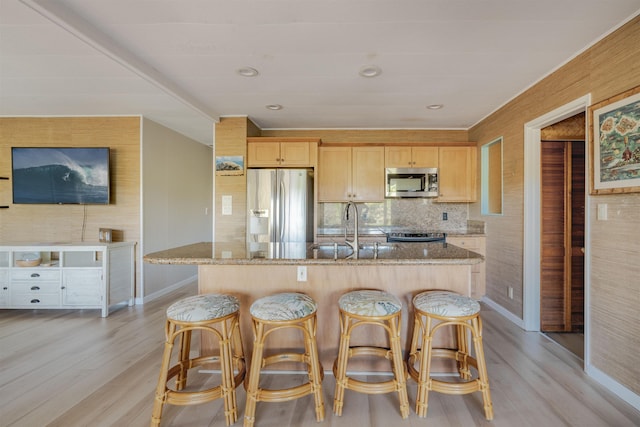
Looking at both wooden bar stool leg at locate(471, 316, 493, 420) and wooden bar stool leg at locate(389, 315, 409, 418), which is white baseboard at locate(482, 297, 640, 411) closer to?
wooden bar stool leg at locate(471, 316, 493, 420)

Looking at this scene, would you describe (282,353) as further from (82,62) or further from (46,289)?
(46,289)

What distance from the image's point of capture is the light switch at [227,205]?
3713 mm

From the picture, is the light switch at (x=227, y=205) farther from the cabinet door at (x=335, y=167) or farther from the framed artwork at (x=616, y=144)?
the framed artwork at (x=616, y=144)

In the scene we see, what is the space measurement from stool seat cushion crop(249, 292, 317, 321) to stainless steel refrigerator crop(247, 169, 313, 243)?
6.30ft

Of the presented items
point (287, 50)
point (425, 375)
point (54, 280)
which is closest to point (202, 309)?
point (425, 375)

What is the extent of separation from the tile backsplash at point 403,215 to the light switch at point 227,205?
4.33ft

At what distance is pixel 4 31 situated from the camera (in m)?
1.93

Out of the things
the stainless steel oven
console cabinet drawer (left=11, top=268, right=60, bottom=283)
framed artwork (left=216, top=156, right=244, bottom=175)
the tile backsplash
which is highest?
framed artwork (left=216, top=156, right=244, bottom=175)

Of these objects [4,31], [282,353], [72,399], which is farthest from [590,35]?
[72,399]

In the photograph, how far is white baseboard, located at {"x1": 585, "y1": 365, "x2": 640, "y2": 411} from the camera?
5.73ft

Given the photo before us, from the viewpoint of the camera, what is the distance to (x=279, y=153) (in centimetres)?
383

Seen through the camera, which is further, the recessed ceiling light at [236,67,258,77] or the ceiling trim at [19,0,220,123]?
the recessed ceiling light at [236,67,258,77]

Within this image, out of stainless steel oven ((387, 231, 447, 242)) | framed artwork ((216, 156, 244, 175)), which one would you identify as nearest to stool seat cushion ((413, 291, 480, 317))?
stainless steel oven ((387, 231, 447, 242))

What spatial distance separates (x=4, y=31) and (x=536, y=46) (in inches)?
145
